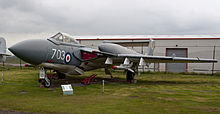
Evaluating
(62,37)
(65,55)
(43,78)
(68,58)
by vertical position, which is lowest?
(43,78)

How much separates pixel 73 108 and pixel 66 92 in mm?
2823

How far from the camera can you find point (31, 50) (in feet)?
32.0

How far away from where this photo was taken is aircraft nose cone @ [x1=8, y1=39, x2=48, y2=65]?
950 centimetres

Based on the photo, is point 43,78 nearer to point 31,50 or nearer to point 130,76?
point 31,50

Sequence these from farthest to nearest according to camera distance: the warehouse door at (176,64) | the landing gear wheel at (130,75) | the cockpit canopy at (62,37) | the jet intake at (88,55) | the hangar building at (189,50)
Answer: the warehouse door at (176,64), the hangar building at (189,50), the landing gear wheel at (130,75), the jet intake at (88,55), the cockpit canopy at (62,37)

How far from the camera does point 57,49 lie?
11.2 m

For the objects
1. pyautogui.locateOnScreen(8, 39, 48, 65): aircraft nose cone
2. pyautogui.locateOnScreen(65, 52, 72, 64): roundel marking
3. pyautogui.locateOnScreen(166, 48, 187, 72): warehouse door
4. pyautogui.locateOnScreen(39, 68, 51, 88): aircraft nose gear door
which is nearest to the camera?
pyautogui.locateOnScreen(8, 39, 48, 65): aircraft nose cone

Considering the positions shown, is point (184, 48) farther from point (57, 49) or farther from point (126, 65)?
point (57, 49)

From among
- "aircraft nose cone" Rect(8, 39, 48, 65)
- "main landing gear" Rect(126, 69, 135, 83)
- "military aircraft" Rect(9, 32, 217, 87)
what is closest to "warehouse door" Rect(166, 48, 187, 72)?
"military aircraft" Rect(9, 32, 217, 87)

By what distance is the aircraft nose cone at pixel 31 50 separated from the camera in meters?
9.50

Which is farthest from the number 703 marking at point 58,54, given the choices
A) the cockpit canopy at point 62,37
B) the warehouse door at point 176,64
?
the warehouse door at point 176,64

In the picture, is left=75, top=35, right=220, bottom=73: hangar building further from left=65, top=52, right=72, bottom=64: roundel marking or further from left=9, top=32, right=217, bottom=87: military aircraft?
left=65, top=52, right=72, bottom=64: roundel marking

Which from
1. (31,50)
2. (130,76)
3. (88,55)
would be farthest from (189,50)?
(31,50)

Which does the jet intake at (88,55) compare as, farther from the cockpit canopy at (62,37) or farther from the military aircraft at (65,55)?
the cockpit canopy at (62,37)
